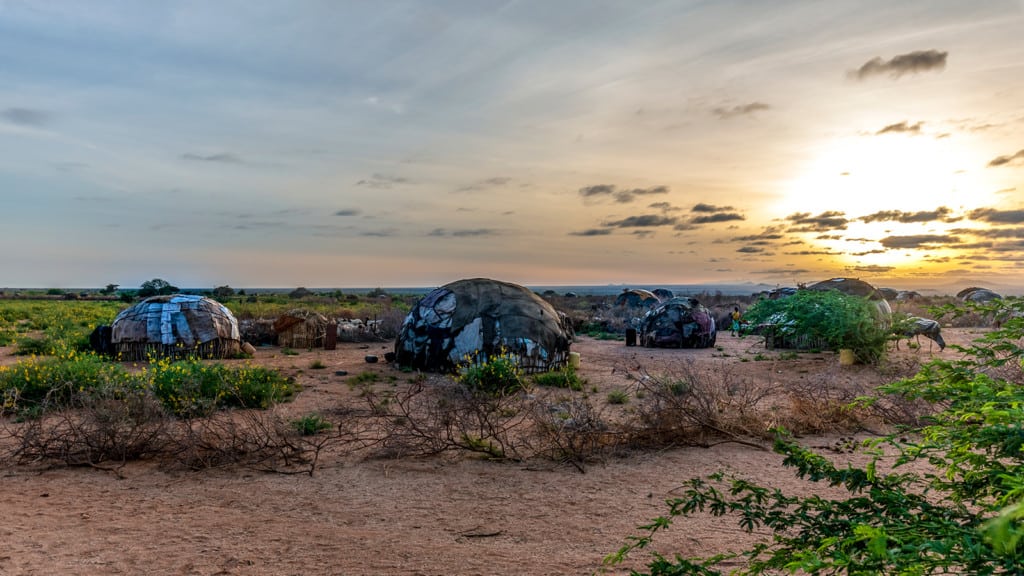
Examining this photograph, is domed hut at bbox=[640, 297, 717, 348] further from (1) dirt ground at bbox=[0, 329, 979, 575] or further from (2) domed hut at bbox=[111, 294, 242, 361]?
(2) domed hut at bbox=[111, 294, 242, 361]

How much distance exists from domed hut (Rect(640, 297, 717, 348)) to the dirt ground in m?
12.6

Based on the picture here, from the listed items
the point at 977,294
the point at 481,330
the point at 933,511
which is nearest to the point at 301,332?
the point at 481,330

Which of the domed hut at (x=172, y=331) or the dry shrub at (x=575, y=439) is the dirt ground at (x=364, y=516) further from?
the domed hut at (x=172, y=331)

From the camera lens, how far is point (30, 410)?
9.38 meters

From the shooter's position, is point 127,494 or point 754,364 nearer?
point 127,494

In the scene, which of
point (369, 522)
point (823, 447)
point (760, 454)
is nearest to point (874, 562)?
point (369, 522)

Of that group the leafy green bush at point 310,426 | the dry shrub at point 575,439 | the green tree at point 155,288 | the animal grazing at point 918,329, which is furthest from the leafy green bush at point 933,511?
the green tree at point 155,288

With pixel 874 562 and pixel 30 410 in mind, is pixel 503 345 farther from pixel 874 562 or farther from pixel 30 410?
pixel 874 562

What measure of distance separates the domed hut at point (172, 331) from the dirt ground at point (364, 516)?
1003 centimetres

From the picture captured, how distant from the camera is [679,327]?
69.3 ft

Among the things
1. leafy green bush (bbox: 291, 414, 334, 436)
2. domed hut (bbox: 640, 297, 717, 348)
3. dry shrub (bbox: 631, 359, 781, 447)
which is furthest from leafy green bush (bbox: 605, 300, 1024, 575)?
domed hut (bbox: 640, 297, 717, 348)

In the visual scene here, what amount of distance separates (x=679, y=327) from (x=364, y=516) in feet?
54.6

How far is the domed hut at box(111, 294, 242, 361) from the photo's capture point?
55.3 ft

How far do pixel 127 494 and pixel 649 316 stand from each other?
17.8 meters
